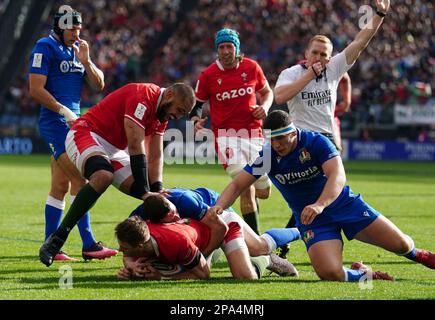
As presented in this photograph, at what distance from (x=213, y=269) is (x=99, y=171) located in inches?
55.3

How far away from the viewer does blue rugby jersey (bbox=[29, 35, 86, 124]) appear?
941cm

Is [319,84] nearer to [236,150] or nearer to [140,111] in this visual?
[236,150]

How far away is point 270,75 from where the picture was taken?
32.2 metres

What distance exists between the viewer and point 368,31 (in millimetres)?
9430

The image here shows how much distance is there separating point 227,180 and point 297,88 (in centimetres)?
1133

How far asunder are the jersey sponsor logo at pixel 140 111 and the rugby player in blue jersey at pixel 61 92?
133cm

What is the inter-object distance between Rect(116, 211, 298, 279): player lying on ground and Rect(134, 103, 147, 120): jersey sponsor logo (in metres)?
1.01

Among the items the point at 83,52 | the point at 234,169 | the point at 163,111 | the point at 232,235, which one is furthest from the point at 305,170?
the point at 234,169

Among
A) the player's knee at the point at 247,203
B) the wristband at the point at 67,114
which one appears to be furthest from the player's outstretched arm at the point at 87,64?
the player's knee at the point at 247,203

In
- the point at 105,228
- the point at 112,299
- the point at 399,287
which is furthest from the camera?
the point at 105,228

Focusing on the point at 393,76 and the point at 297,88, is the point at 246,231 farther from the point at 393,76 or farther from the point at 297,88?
the point at 393,76

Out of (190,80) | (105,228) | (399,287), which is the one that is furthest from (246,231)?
(190,80)

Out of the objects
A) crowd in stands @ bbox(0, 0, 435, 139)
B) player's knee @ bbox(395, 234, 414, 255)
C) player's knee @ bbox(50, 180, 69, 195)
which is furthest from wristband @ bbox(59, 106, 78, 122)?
crowd in stands @ bbox(0, 0, 435, 139)
